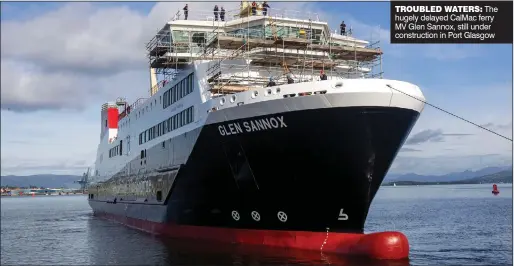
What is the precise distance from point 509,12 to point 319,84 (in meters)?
6.80

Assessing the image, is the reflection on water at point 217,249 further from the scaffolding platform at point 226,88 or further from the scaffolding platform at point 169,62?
the scaffolding platform at point 169,62

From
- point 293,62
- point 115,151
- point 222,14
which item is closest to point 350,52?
point 293,62

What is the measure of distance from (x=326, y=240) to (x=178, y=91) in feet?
35.9

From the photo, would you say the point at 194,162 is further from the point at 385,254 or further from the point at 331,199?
the point at 385,254

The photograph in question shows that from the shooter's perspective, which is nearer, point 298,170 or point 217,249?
point 298,170

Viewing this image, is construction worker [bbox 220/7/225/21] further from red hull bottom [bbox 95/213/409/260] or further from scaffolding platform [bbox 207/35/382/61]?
red hull bottom [bbox 95/213/409/260]

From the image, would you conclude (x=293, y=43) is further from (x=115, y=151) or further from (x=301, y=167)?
(x=115, y=151)

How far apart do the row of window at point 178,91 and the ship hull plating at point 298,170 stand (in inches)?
129

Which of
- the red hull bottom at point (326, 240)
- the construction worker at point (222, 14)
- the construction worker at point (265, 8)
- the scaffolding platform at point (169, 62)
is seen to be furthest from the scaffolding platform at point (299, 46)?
the red hull bottom at point (326, 240)

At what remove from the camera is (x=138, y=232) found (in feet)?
95.9

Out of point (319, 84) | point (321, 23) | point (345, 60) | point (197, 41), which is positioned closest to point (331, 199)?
point (319, 84)

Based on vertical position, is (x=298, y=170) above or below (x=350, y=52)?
below

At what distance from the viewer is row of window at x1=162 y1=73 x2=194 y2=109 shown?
23419 mm

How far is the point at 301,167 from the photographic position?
1789cm
